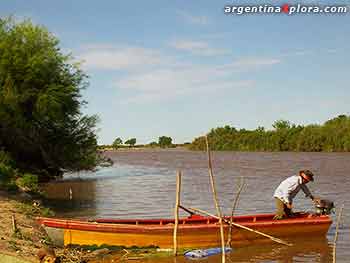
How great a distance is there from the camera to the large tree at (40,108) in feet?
80.9

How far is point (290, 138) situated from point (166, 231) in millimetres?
56878

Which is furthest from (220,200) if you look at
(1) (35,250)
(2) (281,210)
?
(1) (35,250)

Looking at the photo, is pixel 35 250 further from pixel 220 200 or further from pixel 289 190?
pixel 220 200

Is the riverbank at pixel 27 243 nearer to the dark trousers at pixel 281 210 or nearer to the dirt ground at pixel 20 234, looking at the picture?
the dirt ground at pixel 20 234

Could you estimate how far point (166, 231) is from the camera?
11.0 metres

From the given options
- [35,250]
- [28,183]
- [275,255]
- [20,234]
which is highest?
[28,183]

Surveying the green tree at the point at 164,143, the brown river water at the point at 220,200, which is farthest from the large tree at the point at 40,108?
the green tree at the point at 164,143

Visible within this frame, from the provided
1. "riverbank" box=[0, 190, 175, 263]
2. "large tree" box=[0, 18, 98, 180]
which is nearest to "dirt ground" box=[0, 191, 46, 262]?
"riverbank" box=[0, 190, 175, 263]

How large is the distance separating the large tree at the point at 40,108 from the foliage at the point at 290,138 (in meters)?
22.3

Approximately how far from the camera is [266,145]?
7075 cm

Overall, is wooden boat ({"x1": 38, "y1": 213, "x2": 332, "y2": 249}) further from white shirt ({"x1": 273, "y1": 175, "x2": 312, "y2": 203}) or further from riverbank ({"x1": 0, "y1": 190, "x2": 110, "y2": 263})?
white shirt ({"x1": 273, "y1": 175, "x2": 312, "y2": 203})

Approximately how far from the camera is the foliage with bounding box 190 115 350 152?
57.6 m

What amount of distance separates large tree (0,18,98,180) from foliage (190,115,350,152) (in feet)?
73.3

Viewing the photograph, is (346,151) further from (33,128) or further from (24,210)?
(24,210)
